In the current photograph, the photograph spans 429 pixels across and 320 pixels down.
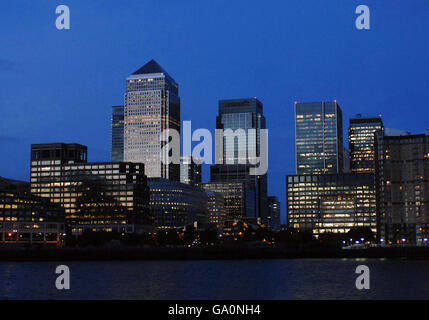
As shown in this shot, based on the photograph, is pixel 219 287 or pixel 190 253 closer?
pixel 219 287

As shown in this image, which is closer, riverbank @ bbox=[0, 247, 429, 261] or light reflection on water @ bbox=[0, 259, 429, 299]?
light reflection on water @ bbox=[0, 259, 429, 299]

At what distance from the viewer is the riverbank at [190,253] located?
183 meters

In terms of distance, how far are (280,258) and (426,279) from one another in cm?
9972

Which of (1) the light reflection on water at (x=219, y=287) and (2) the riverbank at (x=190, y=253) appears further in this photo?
(2) the riverbank at (x=190, y=253)

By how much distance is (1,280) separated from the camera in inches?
3819

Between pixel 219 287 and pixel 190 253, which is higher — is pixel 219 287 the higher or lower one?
the higher one

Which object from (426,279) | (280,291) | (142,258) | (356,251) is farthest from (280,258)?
(280,291)

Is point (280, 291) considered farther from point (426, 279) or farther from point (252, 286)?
point (426, 279)

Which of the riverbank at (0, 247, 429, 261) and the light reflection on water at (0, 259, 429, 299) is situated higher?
the light reflection on water at (0, 259, 429, 299)

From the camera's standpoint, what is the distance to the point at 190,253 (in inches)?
7343

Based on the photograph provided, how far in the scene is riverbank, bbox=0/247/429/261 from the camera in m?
183

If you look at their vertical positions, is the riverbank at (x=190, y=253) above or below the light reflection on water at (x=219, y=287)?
below
